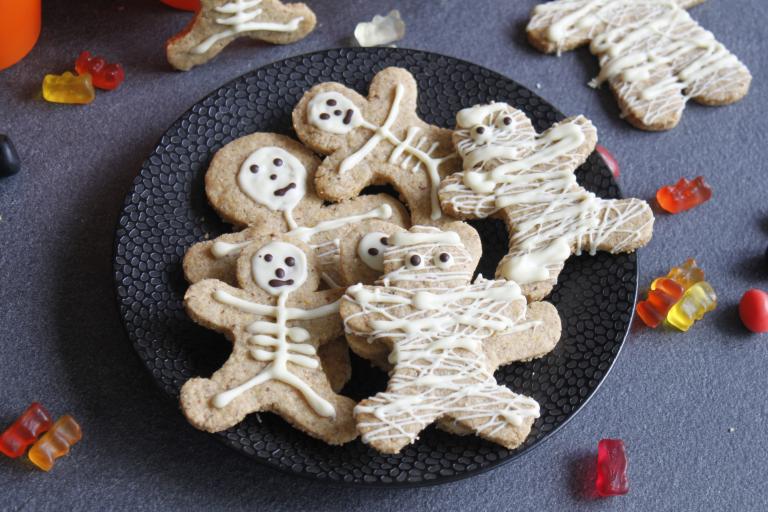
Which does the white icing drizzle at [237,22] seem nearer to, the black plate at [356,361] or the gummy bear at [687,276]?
the black plate at [356,361]

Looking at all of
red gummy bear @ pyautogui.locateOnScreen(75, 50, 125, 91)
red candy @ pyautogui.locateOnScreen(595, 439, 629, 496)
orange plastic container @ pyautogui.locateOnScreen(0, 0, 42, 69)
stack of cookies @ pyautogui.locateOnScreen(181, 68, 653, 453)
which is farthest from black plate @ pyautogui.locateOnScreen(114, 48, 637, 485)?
orange plastic container @ pyautogui.locateOnScreen(0, 0, 42, 69)

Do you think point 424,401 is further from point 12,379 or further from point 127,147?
point 127,147

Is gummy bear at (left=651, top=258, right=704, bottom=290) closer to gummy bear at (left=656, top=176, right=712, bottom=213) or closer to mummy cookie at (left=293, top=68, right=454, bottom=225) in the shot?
gummy bear at (left=656, top=176, right=712, bottom=213)

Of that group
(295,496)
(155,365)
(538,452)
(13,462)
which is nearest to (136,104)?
(155,365)

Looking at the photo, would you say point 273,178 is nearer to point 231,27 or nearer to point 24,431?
point 231,27

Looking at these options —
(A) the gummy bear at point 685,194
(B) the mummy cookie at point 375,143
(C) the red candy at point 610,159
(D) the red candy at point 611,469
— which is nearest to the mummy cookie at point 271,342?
(B) the mummy cookie at point 375,143

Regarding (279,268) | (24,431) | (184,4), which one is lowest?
(24,431)

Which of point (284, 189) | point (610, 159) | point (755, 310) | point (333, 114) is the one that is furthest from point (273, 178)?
point (755, 310)
